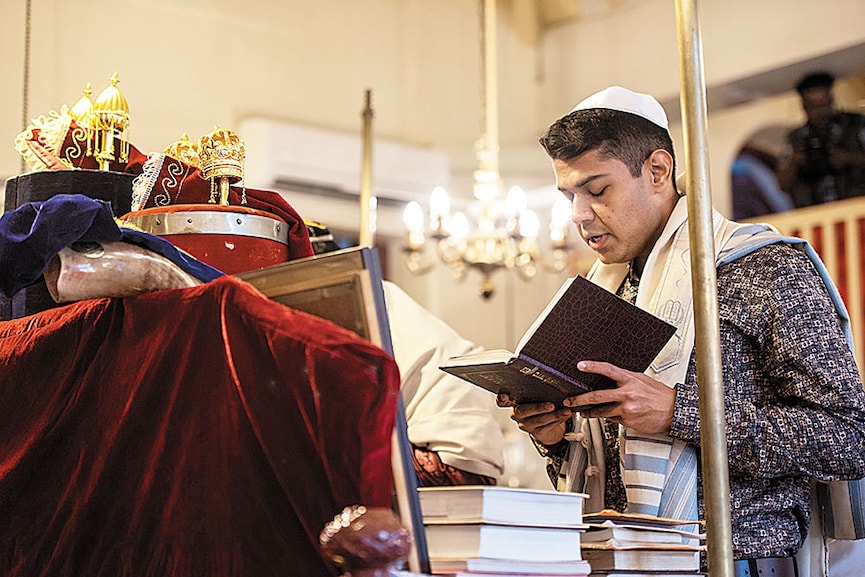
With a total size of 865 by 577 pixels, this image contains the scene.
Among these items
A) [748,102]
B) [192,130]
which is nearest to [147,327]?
[192,130]

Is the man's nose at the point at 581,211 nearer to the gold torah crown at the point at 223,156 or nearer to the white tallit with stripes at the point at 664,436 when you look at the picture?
the white tallit with stripes at the point at 664,436

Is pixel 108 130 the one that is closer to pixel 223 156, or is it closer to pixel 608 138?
pixel 223 156

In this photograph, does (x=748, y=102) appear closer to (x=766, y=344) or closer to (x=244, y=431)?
(x=766, y=344)

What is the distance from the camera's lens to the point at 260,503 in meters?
1.05

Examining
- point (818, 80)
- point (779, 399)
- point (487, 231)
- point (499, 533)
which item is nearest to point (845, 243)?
point (818, 80)

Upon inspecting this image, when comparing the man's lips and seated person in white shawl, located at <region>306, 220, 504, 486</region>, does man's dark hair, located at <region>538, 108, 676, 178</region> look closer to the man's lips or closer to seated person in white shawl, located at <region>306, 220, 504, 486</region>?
the man's lips

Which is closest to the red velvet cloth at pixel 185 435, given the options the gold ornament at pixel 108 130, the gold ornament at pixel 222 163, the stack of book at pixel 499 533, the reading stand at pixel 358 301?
the reading stand at pixel 358 301

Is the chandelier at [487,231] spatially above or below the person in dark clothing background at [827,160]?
below

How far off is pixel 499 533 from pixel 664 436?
2.30 ft

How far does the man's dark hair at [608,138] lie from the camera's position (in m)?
1.99

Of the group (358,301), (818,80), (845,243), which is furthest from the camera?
(818,80)

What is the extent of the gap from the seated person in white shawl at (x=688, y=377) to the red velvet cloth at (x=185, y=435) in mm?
700

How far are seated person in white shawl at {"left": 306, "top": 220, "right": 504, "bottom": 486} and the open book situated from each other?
755 mm

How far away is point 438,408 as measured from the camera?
8.20ft
